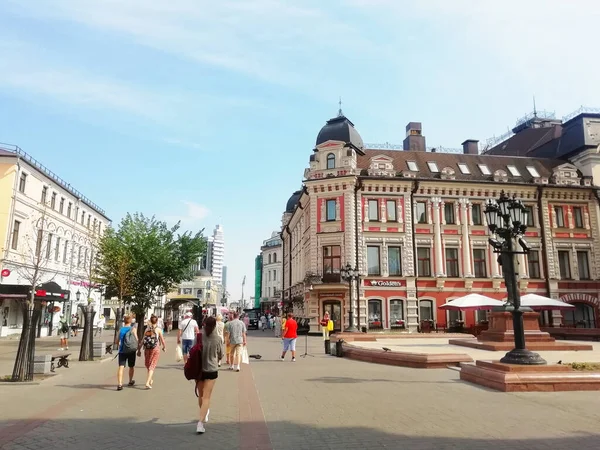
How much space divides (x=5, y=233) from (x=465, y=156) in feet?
121

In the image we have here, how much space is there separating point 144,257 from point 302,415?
20.6 m

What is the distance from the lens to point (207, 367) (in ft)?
22.3

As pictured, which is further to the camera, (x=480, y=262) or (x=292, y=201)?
(x=292, y=201)

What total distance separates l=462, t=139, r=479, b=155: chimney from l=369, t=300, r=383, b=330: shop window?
2128cm

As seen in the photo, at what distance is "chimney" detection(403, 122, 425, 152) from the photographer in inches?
1767

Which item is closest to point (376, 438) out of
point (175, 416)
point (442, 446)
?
point (442, 446)

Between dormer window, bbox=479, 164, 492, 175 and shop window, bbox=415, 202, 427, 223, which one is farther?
dormer window, bbox=479, 164, 492, 175

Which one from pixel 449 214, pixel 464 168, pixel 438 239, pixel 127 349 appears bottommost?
pixel 127 349

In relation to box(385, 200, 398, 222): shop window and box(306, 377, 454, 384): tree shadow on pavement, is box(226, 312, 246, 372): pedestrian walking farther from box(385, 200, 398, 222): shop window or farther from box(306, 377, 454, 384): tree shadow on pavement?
box(385, 200, 398, 222): shop window

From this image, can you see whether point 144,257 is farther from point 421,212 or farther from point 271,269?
point 271,269

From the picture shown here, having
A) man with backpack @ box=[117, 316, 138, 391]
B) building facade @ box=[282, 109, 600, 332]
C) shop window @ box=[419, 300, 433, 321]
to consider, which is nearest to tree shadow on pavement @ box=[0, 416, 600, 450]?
man with backpack @ box=[117, 316, 138, 391]

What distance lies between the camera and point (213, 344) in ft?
22.9

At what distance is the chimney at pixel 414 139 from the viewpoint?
44.9m

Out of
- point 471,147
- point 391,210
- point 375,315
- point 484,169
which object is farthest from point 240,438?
point 471,147
